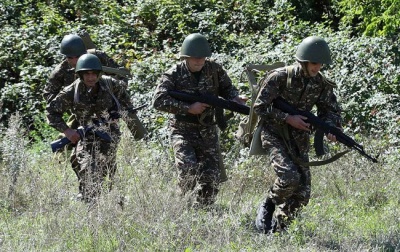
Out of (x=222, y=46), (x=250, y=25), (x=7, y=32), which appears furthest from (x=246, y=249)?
(x=7, y=32)

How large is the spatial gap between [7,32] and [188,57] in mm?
8762

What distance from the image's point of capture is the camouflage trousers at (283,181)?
8094 millimetres

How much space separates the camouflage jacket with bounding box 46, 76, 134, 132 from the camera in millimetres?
9289

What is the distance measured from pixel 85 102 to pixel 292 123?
240 cm

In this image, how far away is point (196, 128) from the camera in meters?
8.94

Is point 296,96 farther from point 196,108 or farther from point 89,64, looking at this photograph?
point 89,64

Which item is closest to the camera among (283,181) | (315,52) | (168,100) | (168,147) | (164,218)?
(164,218)

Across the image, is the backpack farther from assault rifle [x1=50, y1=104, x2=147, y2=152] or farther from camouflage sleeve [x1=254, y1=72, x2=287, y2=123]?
assault rifle [x1=50, y1=104, x2=147, y2=152]

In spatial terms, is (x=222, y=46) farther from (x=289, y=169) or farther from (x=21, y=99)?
(x=289, y=169)

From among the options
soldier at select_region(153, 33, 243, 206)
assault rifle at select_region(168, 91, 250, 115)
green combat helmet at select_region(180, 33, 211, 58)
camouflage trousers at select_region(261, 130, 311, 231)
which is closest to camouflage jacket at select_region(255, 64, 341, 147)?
camouflage trousers at select_region(261, 130, 311, 231)

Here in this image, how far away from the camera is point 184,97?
28.7ft

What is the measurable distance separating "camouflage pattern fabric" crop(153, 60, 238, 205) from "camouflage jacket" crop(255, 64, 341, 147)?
0.76 metres

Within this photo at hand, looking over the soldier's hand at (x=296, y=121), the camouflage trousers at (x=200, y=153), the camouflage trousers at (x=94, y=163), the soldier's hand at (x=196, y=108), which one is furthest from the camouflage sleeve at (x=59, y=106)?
the soldier's hand at (x=296, y=121)

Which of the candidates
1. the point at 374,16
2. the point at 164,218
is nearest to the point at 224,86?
the point at 164,218
